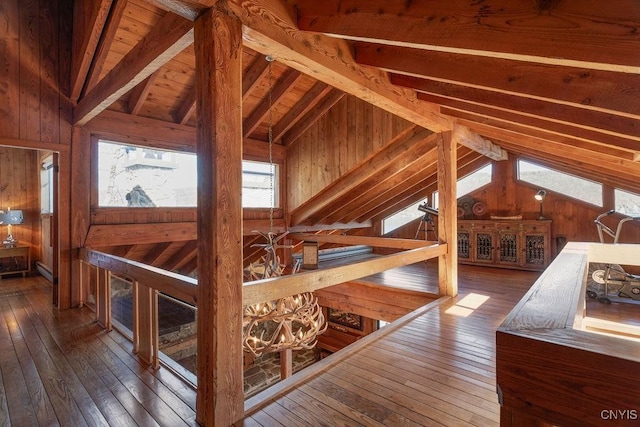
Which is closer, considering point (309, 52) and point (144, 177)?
point (309, 52)

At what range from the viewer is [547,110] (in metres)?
2.35

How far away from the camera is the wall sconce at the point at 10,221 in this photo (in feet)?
19.1

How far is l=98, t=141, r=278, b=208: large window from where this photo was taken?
171 inches

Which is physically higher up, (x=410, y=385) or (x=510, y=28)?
(x=510, y=28)

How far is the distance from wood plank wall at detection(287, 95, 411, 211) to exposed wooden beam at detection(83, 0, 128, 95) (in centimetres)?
336

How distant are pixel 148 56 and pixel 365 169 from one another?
377cm

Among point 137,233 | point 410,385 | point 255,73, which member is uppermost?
point 255,73

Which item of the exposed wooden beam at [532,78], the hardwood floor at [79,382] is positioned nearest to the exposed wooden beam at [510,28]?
the exposed wooden beam at [532,78]

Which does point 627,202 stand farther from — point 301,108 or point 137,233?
point 137,233

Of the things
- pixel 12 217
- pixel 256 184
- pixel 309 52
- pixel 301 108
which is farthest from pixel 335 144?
pixel 12 217

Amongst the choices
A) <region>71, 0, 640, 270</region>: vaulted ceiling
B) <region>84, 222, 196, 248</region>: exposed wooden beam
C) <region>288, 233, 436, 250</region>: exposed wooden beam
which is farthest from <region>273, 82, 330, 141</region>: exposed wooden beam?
<region>84, 222, 196, 248</region>: exposed wooden beam

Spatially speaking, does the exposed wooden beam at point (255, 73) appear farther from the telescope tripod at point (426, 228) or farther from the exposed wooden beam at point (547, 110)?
the telescope tripod at point (426, 228)

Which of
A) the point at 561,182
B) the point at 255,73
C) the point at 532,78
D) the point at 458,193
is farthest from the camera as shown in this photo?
the point at 458,193

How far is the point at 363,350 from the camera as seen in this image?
2.79m
